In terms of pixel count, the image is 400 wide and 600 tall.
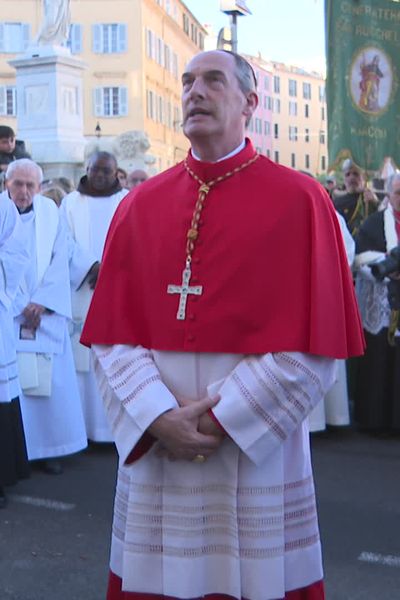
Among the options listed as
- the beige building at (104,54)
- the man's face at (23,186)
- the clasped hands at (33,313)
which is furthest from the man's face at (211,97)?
the beige building at (104,54)

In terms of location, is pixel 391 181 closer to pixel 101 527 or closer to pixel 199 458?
pixel 101 527

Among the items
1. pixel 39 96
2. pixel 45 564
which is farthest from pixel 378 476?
pixel 39 96

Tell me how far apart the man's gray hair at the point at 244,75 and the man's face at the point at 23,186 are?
3.15 m

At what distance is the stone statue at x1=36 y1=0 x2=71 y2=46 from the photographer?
15.2m

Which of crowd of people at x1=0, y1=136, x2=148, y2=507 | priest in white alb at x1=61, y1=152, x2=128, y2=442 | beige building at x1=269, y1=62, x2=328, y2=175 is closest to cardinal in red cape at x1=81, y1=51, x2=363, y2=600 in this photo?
crowd of people at x1=0, y1=136, x2=148, y2=507

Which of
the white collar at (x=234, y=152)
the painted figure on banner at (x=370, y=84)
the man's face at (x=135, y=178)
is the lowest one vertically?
the white collar at (x=234, y=152)

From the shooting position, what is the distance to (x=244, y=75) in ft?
8.52

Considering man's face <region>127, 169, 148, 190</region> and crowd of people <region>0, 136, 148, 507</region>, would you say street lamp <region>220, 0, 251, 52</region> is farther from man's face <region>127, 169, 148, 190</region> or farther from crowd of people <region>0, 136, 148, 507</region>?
crowd of people <region>0, 136, 148, 507</region>

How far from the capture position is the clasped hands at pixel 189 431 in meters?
2.42

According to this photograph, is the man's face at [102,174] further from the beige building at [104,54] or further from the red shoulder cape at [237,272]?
the beige building at [104,54]

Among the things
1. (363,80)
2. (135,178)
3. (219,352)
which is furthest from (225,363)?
(135,178)

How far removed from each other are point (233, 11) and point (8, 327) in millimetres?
9234

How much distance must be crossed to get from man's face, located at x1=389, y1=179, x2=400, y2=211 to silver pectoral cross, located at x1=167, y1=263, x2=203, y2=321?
13.7 feet

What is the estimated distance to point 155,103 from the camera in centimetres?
4712
